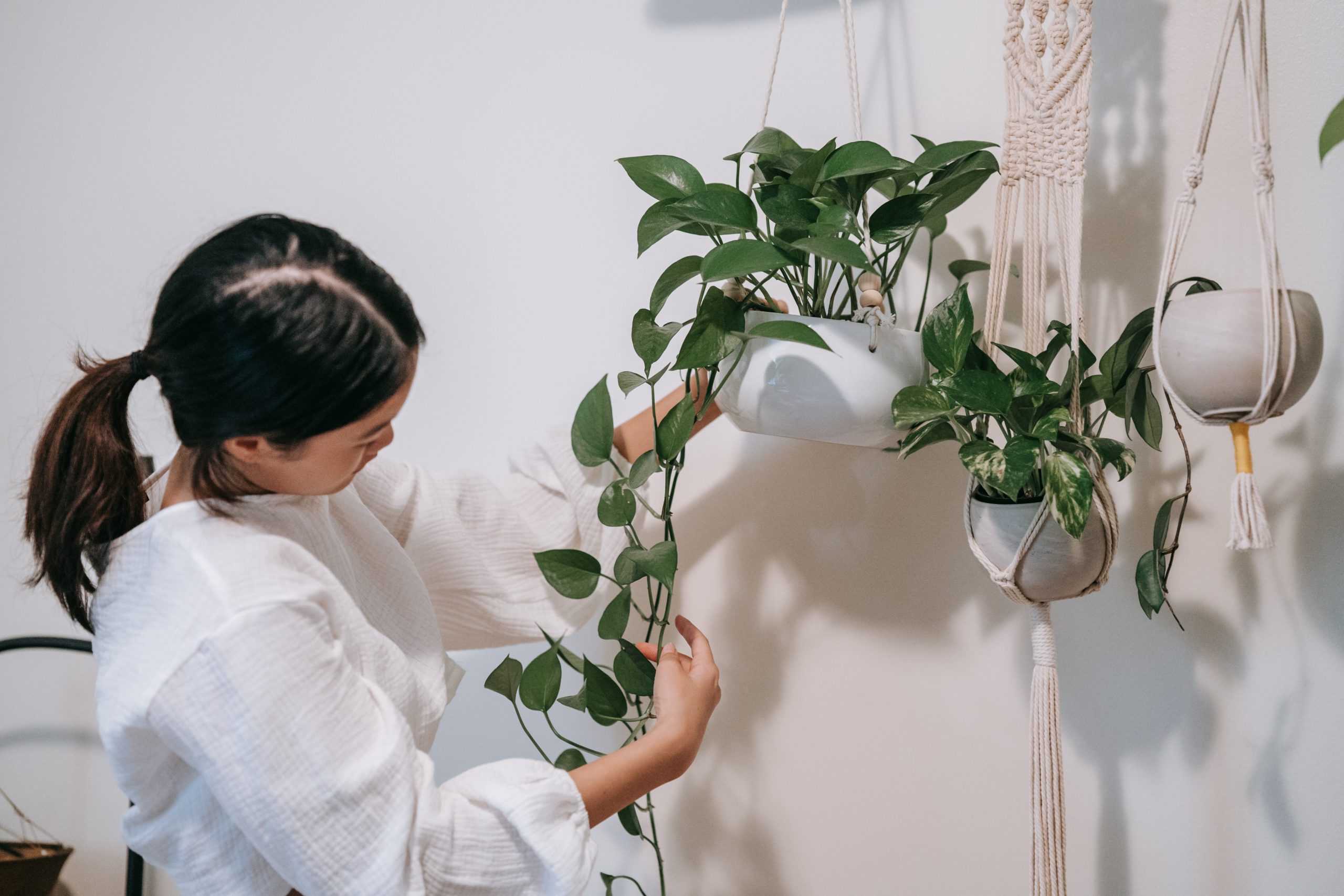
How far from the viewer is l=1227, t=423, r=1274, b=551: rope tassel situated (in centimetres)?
76

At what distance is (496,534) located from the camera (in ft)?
3.38

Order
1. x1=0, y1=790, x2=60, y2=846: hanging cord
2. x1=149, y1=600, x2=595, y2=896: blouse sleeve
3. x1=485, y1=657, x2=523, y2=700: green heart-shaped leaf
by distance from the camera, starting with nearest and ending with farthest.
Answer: x1=149, y1=600, x2=595, y2=896: blouse sleeve
x1=485, y1=657, x2=523, y2=700: green heart-shaped leaf
x1=0, y1=790, x2=60, y2=846: hanging cord

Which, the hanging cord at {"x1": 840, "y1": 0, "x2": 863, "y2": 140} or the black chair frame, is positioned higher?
the hanging cord at {"x1": 840, "y1": 0, "x2": 863, "y2": 140}

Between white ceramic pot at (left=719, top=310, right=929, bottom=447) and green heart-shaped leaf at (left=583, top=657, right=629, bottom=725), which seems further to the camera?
green heart-shaped leaf at (left=583, top=657, right=629, bottom=725)

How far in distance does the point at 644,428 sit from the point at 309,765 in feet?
1.61

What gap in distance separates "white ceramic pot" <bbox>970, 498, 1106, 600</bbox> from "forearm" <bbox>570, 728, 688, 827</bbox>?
35 centimetres

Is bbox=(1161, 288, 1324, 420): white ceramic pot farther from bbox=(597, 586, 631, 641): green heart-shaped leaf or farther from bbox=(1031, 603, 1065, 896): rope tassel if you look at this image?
bbox=(597, 586, 631, 641): green heart-shaped leaf

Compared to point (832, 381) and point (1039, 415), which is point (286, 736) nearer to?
point (832, 381)

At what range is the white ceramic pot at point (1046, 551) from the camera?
80 centimetres

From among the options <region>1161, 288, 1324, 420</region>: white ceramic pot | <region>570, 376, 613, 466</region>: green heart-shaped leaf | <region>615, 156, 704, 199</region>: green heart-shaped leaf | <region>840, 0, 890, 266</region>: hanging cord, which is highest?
<region>840, 0, 890, 266</region>: hanging cord

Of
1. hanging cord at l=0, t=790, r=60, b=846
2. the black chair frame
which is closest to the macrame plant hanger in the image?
the black chair frame

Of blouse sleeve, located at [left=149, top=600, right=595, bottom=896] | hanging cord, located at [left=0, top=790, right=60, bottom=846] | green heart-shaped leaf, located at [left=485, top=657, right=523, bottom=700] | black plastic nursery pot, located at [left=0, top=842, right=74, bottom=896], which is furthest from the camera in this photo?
hanging cord, located at [left=0, top=790, right=60, bottom=846]

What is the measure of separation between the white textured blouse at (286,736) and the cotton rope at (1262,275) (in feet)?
2.00

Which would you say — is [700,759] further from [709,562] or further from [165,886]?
[165,886]
